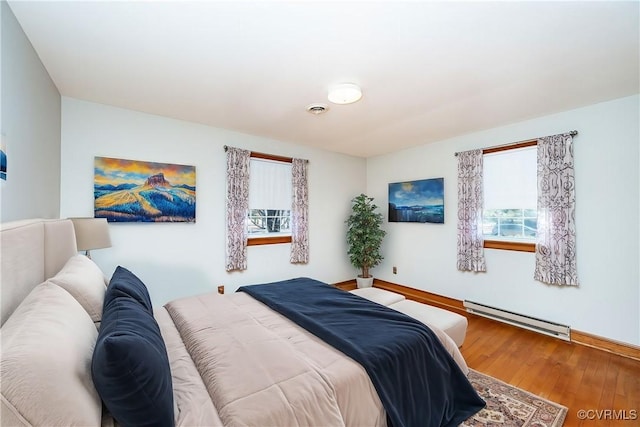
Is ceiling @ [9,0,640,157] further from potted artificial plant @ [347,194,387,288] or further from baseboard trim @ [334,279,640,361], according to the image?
baseboard trim @ [334,279,640,361]

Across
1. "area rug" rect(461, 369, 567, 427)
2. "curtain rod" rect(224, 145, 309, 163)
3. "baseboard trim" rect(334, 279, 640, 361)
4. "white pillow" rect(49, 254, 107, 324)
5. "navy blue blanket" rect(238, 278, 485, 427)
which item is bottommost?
"area rug" rect(461, 369, 567, 427)

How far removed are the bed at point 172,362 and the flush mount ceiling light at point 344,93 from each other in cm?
189

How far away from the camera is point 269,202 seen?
4.23 m

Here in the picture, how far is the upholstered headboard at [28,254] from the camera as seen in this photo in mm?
1105

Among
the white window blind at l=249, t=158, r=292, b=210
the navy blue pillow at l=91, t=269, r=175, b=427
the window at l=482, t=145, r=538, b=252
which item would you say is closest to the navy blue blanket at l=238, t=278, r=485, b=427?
the navy blue pillow at l=91, t=269, r=175, b=427

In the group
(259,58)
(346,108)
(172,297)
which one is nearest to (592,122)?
(346,108)

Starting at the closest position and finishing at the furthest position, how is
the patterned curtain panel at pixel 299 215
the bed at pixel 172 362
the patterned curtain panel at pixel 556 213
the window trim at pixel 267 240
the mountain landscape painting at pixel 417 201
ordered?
the bed at pixel 172 362
the patterned curtain panel at pixel 556 213
the window trim at pixel 267 240
the mountain landscape painting at pixel 417 201
the patterned curtain panel at pixel 299 215

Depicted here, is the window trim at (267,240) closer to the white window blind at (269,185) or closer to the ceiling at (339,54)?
the white window blind at (269,185)

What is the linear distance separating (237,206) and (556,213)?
395cm

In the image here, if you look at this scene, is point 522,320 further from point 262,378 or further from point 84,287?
point 84,287

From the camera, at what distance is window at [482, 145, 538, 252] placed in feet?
11.0

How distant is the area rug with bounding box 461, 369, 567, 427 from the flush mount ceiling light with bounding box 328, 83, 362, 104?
2.69 metres

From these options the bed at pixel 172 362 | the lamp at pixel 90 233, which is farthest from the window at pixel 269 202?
the bed at pixel 172 362

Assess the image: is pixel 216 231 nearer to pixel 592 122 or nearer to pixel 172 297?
pixel 172 297
